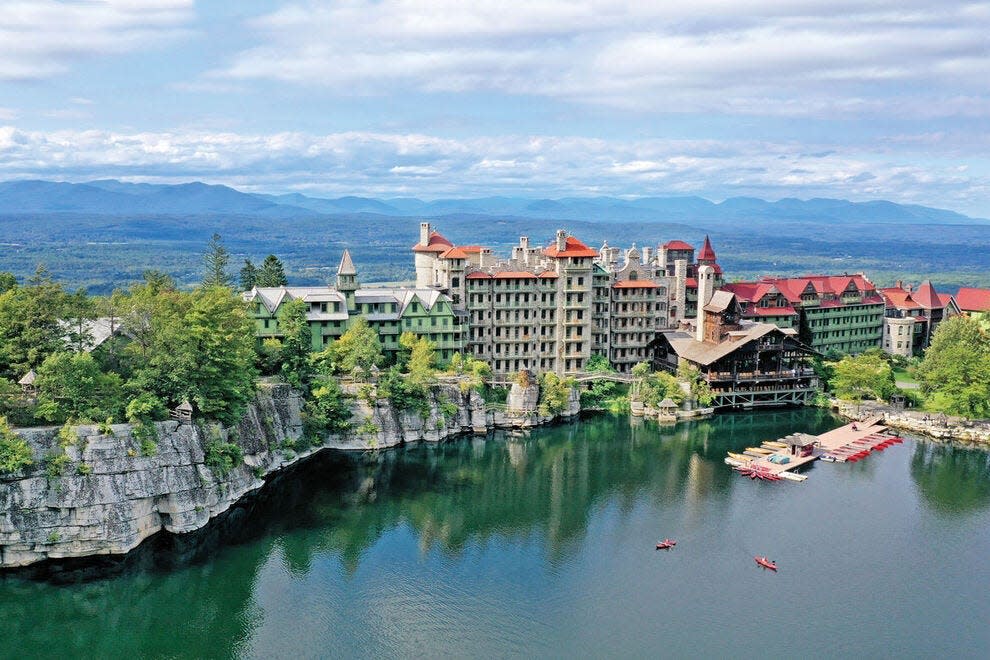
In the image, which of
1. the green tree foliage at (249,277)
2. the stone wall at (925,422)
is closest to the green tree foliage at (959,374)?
the stone wall at (925,422)

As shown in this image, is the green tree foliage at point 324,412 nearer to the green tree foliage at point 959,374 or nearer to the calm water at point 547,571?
the calm water at point 547,571

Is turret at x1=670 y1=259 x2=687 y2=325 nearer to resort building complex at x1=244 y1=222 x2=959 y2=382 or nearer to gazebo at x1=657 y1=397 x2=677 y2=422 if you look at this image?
resort building complex at x1=244 y1=222 x2=959 y2=382

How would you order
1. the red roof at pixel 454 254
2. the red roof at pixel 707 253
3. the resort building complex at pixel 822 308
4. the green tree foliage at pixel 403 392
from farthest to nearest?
the red roof at pixel 707 253
the resort building complex at pixel 822 308
the red roof at pixel 454 254
the green tree foliage at pixel 403 392

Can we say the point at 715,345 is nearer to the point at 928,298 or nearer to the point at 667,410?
the point at 667,410

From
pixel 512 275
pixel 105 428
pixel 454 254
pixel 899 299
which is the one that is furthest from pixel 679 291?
pixel 105 428

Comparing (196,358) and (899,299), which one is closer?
(196,358)

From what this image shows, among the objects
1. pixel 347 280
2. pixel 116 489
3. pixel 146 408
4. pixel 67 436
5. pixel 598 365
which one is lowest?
pixel 116 489
